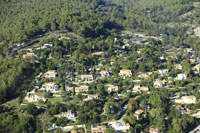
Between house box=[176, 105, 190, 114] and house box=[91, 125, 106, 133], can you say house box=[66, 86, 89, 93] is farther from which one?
house box=[176, 105, 190, 114]

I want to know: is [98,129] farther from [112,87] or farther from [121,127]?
[112,87]

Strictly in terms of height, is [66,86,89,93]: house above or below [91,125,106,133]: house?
above

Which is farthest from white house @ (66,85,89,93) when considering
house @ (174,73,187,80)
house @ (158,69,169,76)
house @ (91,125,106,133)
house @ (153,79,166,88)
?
house @ (174,73,187,80)


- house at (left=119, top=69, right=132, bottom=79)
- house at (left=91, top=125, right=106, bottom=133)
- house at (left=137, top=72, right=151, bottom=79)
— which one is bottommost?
house at (left=91, top=125, right=106, bottom=133)

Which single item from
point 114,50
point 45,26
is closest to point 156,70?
point 114,50

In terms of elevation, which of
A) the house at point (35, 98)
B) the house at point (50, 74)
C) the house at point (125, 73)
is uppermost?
the house at point (50, 74)

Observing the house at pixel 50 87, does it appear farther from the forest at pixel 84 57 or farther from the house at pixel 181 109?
the house at pixel 181 109

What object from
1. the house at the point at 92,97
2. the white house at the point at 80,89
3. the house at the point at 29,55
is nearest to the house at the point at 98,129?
the house at the point at 92,97

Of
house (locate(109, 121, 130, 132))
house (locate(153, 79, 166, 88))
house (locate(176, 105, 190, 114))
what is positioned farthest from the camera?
house (locate(153, 79, 166, 88))

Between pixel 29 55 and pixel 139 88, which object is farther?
pixel 29 55

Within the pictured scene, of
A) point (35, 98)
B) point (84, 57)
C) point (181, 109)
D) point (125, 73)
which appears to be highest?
point (84, 57)

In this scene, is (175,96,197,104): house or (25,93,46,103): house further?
(25,93,46,103): house

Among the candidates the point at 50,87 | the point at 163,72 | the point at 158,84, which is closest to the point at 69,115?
the point at 50,87
